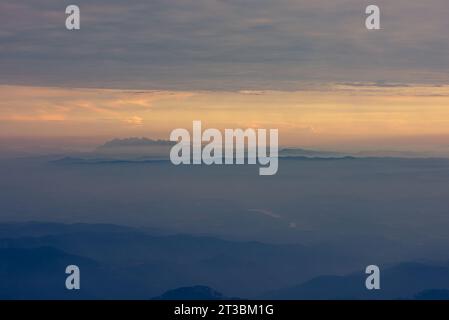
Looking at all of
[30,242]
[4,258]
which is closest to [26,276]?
[30,242]

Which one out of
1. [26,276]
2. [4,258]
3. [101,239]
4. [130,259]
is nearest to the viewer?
[26,276]

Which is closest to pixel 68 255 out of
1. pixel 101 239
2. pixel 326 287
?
pixel 101 239

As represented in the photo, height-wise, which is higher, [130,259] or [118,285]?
[130,259]

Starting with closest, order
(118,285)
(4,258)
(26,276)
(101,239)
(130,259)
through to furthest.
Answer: (118,285) → (26,276) → (101,239) → (4,258) → (130,259)

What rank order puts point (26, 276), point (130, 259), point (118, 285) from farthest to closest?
point (130, 259) → point (26, 276) → point (118, 285)
